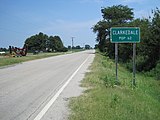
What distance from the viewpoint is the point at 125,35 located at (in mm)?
16531

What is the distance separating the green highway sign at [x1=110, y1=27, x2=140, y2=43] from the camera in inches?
647

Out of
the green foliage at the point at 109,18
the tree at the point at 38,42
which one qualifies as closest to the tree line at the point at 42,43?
the tree at the point at 38,42

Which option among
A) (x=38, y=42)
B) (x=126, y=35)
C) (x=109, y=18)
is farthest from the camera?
(x=38, y=42)

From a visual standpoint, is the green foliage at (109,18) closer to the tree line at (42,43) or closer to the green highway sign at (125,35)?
the tree line at (42,43)

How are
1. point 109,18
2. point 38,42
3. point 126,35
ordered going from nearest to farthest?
point 126,35
point 109,18
point 38,42

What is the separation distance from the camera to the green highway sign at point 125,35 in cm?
1642

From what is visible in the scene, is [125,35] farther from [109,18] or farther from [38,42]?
[38,42]

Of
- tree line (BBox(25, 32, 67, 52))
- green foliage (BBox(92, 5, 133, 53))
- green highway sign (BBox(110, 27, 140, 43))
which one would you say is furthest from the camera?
tree line (BBox(25, 32, 67, 52))

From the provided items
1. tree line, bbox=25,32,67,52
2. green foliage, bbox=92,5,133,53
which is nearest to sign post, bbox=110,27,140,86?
green foliage, bbox=92,5,133,53

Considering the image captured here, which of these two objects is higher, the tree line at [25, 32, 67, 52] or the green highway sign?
the green highway sign

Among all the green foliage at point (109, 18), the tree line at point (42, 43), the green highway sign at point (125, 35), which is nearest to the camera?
the green highway sign at point (125, 35)

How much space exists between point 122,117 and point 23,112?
2953 mm

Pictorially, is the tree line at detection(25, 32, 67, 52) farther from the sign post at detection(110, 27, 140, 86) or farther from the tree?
the sign post at detection(110, 27, 140, 86)

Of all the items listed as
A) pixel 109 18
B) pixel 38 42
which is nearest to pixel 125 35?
pixel 109 18
